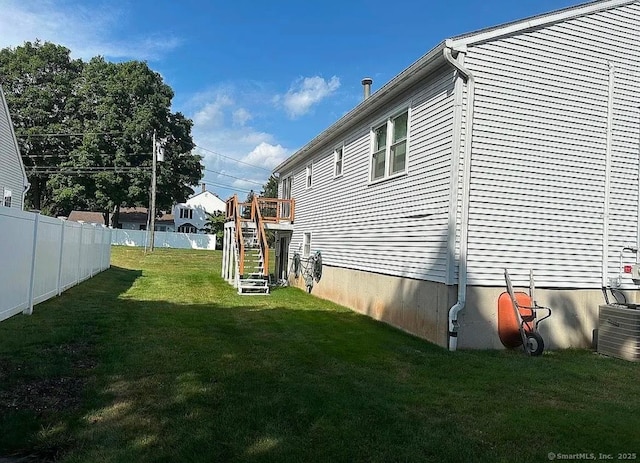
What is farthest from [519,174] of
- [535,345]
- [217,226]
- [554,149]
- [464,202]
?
[217,226]

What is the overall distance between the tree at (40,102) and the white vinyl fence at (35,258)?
28.6 meters

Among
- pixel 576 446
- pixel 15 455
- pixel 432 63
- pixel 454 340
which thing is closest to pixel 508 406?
pixel 576 446

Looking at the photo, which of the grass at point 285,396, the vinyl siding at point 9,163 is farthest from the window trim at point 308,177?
the vinyl siding at point 9,163

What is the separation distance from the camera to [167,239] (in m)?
43.0

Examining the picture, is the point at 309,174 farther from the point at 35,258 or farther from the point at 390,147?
the point at 35,258

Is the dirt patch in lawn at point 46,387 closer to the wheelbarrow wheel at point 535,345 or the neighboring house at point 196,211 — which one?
the wheelbarrow wheel at point 535,345

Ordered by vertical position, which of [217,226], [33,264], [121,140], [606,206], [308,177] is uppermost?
[121,140]

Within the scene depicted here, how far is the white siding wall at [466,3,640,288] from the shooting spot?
304 inches

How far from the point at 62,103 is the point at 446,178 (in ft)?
130

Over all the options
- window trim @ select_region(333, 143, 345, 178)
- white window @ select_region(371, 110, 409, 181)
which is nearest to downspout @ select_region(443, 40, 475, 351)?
white window @ select_region(371, 110, 409, 181)

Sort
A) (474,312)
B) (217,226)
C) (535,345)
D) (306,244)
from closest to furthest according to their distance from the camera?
(535,345) → (474,312) → (306,244) → (217,226)

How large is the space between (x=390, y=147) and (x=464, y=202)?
296cm

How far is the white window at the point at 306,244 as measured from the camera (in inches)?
624

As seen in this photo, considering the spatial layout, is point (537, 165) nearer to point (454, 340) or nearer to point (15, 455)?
point (454, 340)
